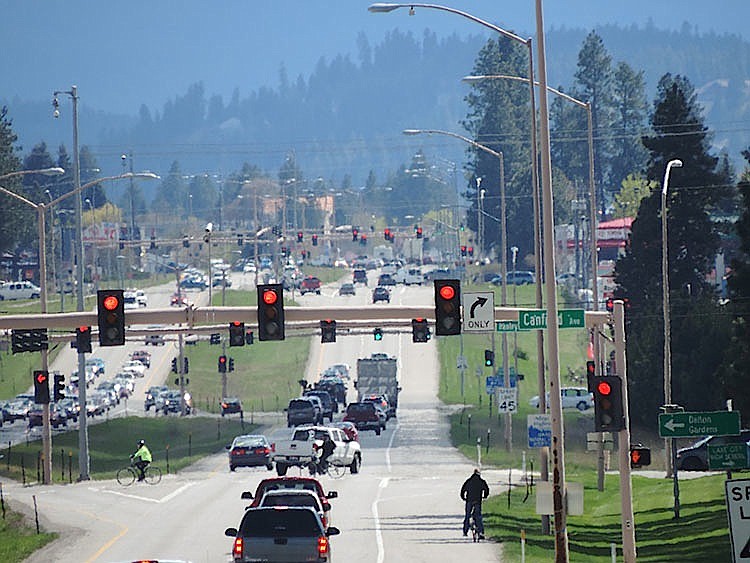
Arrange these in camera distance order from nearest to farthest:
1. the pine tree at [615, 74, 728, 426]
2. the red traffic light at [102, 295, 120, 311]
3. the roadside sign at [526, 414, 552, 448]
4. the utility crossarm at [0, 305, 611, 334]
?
the utility crossarm at [0, 305, 611, 334]
the red traffic light at [102, 295, 120, 311]
the roadside sign at [526, 414, 552, 448]
the pine tree at [615, 74, 728, 426]

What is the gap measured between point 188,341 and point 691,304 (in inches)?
2538

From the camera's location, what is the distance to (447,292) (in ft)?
97.5

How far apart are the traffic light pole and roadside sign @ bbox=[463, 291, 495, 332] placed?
276cm

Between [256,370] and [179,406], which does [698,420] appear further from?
[256,370]

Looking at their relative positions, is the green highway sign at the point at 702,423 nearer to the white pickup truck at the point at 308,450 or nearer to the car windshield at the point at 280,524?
the car windshield at the point at 280,524

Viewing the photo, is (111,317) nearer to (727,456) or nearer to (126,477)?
(727,456)

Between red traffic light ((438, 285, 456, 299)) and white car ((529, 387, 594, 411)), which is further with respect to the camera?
white car ((529, 387, 594, 411))

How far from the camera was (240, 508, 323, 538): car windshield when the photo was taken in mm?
28781

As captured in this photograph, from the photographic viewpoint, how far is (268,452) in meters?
63.9

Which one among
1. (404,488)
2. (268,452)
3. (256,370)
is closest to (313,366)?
(256,370)

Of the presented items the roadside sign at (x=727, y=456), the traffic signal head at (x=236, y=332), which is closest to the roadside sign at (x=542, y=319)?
the roadside sign at (x=727, y=456)

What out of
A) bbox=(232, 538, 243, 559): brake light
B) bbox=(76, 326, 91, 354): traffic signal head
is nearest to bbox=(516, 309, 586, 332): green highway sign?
bbox=(232, 538, 243, 559): brake light

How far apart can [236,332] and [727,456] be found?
14971mm

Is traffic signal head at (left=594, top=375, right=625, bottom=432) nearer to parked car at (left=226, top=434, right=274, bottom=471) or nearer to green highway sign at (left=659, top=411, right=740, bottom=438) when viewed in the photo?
green highway sign at (left=659, top=411, right=740, bottom=438)
